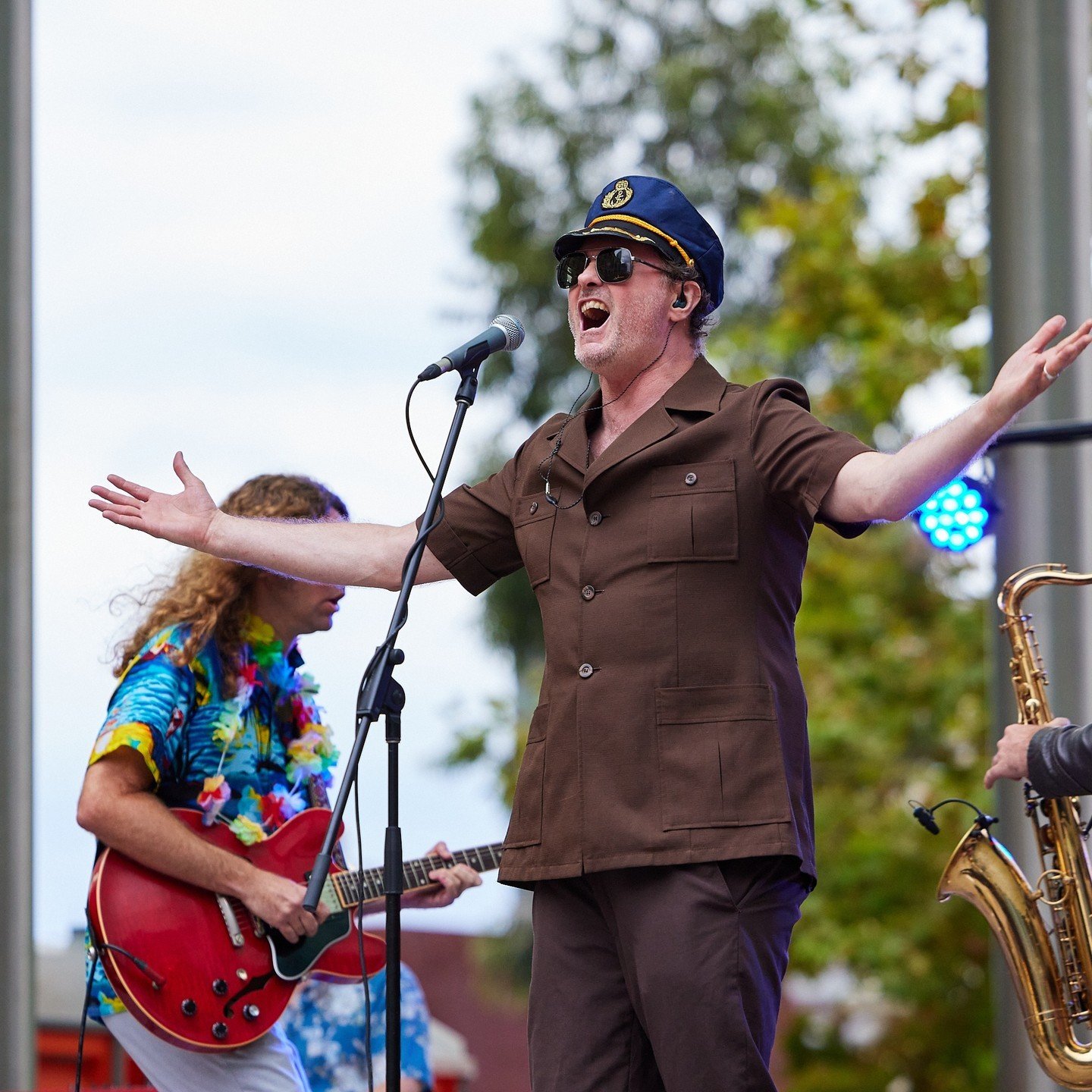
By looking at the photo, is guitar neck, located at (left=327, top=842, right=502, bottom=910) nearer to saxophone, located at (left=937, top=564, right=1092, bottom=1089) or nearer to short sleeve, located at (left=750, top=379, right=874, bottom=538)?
saxophone, located at (left=937, top=564, right=1092, bottom=1089)

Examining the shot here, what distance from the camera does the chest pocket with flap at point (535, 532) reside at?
11.0ft

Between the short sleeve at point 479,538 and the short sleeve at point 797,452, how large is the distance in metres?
0.64

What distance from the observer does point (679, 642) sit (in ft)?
10.2

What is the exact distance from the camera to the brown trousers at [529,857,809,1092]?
9.73 feet

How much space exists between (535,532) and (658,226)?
0.66 meters

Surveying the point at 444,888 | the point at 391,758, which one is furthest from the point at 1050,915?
the point at 391,758

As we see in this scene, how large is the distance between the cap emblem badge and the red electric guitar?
1.59 metres

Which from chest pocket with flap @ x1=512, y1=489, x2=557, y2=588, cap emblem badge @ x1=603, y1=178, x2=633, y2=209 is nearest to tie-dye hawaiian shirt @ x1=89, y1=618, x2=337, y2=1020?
chest pocket with flap @ x1=512, y1=489, x2=557, y2=588

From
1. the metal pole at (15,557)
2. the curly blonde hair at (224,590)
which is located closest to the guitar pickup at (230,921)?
the curly blonde hair at (224,590)

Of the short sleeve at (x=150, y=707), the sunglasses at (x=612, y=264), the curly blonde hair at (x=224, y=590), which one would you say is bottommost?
the short sleeve at (x=150, y=707)

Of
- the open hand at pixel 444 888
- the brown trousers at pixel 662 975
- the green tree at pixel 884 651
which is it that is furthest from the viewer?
the green tree at pixel 884 651

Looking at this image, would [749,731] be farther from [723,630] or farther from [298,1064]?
[298,1064]

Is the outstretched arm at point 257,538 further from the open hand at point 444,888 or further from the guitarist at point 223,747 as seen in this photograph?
the open hand at point 444,888

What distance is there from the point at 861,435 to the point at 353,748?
429 inches
